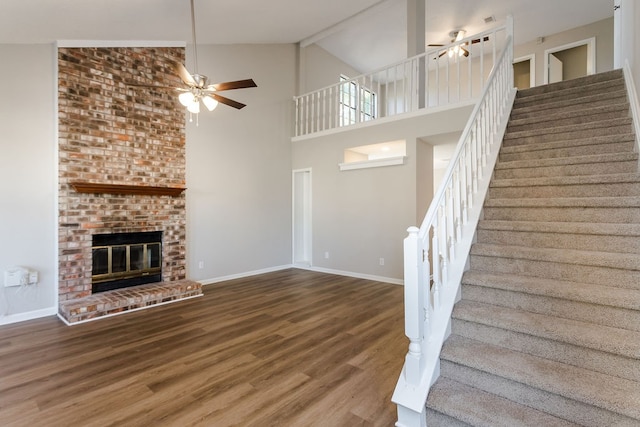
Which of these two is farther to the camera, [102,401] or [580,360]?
[102,401]

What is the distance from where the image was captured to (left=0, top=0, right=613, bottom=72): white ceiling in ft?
10.4

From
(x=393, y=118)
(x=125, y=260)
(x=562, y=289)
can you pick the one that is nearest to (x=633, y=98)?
(x=562, y=289)

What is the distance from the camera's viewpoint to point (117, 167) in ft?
13.7

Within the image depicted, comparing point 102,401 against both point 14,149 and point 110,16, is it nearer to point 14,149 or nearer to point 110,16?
point 14,149

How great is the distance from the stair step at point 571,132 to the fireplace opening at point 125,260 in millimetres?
4853

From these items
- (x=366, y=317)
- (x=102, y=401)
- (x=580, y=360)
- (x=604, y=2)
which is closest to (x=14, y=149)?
(x=102, y=401)

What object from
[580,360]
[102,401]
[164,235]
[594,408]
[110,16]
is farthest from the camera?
[164,235]

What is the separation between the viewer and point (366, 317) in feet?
11.5

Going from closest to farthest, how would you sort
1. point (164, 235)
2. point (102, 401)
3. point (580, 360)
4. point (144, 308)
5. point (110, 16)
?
1. point (580, 360)
2. point (102, 401)
3. point (110, 16)
4. point (144, 308)
5. point (164, 235)

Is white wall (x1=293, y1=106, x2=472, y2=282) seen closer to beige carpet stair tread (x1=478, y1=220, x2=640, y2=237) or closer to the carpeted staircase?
the carpeted staircase

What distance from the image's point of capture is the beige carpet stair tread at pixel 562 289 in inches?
69.7

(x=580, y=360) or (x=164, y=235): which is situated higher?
(x=164, y=235)

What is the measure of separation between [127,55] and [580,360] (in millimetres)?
5634

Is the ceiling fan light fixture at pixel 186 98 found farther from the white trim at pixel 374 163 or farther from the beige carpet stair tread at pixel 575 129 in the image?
the beige carpet stair tread at pixel 575 129
